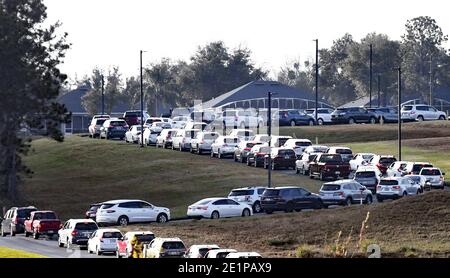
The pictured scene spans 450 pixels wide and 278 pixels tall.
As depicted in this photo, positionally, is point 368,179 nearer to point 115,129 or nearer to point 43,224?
point 43,224

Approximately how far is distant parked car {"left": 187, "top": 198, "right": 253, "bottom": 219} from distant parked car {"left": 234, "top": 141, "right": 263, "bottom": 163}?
23448mm

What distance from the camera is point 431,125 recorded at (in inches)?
4299

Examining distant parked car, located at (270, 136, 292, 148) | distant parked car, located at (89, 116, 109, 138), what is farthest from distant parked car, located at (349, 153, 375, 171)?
distant parked car, located at (89, 116, 109, 138)

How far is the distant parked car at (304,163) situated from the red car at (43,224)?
23.7m

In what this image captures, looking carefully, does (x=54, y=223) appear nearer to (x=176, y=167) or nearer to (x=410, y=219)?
(x=410, y=219)

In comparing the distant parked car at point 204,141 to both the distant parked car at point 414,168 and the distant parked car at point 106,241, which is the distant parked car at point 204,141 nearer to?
the distant parked car at point 414,168

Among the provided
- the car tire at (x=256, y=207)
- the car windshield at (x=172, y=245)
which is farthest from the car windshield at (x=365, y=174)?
the car windshield at (x=172, y=245)

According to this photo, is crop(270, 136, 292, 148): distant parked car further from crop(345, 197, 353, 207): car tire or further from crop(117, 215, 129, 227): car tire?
crop(117, 215, 129, 227): car tire

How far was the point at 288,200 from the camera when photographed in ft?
202

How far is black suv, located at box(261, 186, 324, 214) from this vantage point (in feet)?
202

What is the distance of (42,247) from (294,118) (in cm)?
6633

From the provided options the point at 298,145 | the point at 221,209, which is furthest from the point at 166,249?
the point at 298,145
